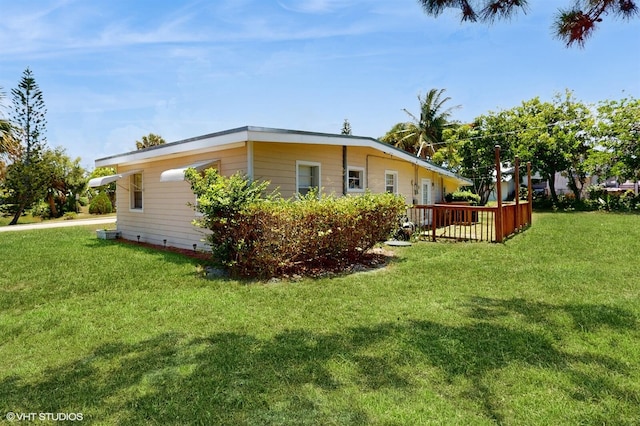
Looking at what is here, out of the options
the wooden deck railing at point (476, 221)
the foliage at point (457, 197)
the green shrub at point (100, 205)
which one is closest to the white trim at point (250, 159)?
the wooden deck railing at point (476, 221)

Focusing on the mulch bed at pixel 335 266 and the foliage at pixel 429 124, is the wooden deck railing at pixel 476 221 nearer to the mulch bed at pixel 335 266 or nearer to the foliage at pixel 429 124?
the mulch bed at pixel 335 266

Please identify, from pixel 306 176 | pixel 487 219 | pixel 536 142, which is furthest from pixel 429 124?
pixel 306 176

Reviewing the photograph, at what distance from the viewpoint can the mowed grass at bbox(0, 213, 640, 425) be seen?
254 cm

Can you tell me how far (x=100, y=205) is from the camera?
2500 cm

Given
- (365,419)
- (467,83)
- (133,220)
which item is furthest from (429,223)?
(365,419)

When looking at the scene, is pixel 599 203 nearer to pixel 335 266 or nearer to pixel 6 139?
pixel 335 266

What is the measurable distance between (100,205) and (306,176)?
2120 centimetres

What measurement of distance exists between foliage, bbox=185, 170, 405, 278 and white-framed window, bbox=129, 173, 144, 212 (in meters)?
6.04

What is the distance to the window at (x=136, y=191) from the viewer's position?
1209cm

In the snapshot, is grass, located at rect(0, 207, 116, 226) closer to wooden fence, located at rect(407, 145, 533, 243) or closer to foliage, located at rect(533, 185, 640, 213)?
wooden fence, located at rect(407, 145, 533, 243)

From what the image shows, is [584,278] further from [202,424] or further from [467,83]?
[467,83]

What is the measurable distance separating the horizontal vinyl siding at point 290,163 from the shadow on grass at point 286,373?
4757mm

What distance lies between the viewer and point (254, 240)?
20.7ft

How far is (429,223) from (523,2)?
10296 millimetres
